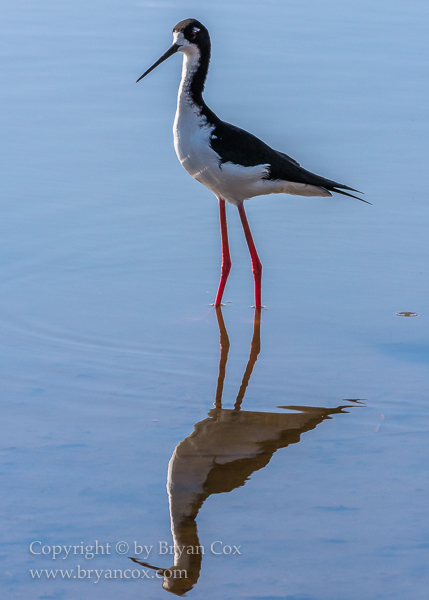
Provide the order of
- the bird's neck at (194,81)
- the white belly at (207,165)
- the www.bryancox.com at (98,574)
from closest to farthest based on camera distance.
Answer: the www.bryancox.com at (98,574), the white belly at (207,165), the bird's neck at (194,81)

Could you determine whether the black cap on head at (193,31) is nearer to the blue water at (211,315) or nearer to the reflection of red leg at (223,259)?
the reflection of red leg at (223,259)

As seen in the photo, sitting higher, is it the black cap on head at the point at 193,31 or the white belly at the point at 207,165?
the black cap on head at the point at 193,31

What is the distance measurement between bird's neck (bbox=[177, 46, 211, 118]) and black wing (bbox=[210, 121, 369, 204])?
201mm

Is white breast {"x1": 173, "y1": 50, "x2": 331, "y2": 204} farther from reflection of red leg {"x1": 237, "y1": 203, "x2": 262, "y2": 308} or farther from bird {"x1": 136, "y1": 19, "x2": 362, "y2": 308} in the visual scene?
reflection of red leg {"x1": 237, "y1": 203, "x2": 262, "y2": 308}

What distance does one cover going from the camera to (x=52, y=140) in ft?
29.3

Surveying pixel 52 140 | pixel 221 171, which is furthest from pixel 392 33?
pixel 221 171

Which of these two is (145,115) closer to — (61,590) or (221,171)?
(221,171)

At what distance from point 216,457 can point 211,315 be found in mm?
1828

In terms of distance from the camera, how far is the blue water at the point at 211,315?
11.9ft

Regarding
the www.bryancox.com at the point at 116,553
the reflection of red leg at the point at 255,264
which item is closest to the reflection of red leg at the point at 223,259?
the reflection of red leg at the point at 255,264

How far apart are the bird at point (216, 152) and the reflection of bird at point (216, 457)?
140 cm

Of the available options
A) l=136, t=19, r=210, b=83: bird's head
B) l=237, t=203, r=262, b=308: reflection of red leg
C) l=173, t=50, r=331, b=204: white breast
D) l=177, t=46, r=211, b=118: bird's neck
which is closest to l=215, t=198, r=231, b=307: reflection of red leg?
l=237, t=203, r=262, b=308: reflection of red leg

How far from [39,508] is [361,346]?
2431mm

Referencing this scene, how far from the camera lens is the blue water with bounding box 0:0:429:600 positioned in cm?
363
